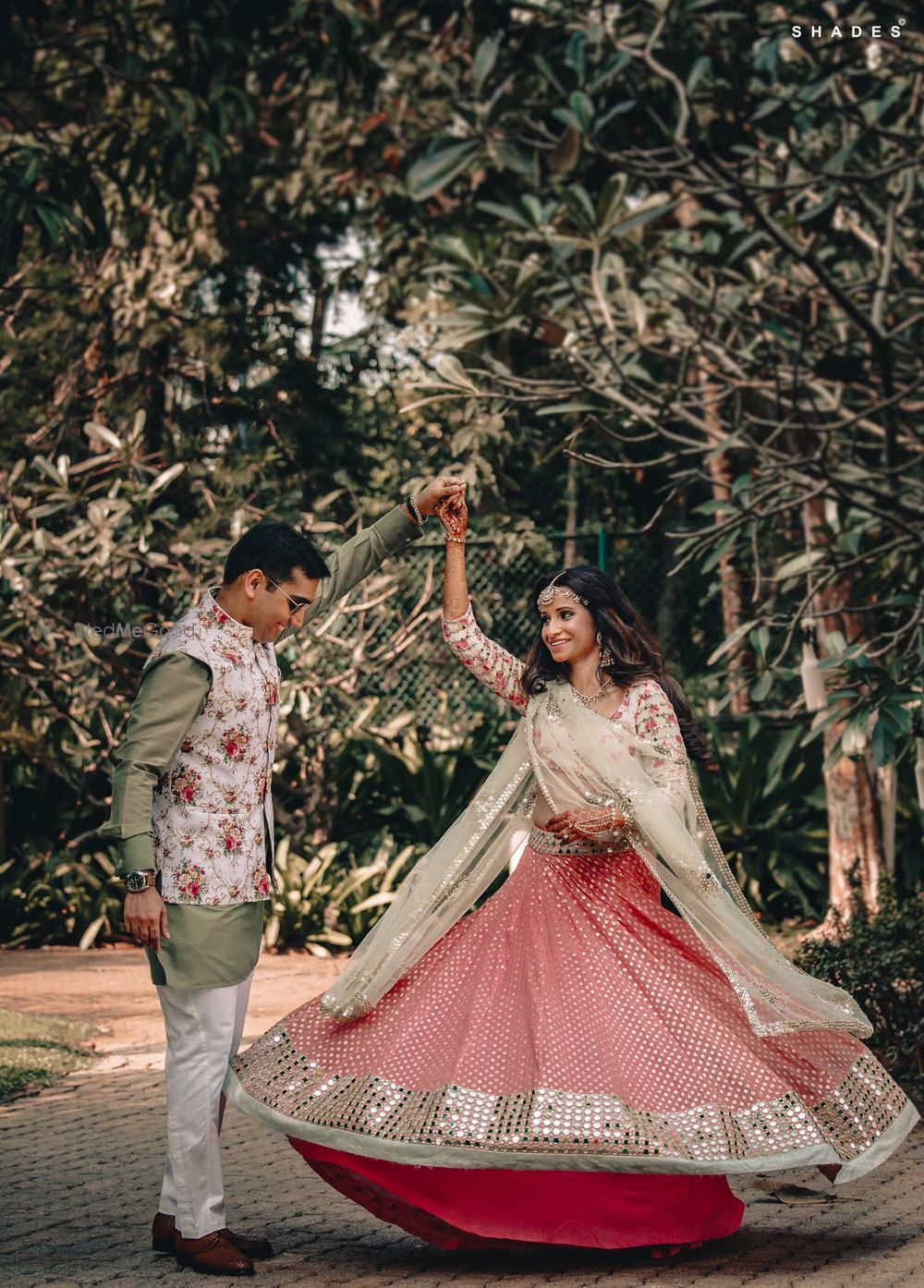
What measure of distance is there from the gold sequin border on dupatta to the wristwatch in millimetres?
583

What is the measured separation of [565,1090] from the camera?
360 centimetres

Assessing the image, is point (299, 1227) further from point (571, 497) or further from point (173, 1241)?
point (571, 497)

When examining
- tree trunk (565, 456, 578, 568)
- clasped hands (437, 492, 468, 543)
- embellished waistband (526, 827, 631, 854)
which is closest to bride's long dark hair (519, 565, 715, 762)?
clasped hands (437, 492, 468, 543)

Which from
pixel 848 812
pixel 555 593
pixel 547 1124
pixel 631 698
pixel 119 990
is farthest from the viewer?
pixel 848 812

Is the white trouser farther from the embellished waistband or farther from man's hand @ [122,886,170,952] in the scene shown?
the embellished waistband

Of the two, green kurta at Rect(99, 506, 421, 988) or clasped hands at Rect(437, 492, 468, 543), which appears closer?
green kurta at Rect(99, 506, 421, 988)

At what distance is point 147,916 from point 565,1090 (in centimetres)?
104

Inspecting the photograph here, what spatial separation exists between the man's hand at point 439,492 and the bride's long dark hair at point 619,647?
367mm

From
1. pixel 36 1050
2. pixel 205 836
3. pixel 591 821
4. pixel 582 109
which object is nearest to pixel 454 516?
pixel 591 821

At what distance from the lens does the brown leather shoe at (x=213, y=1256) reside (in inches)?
148

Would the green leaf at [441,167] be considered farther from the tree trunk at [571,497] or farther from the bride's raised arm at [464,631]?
the tree trunk at [571,497]

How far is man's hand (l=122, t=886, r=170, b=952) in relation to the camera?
373 centimetres

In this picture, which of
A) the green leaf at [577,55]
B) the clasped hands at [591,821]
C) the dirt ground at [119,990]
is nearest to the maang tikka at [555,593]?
the clasped hands at [591,821]

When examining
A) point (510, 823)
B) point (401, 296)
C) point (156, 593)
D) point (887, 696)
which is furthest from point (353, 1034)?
point (401, 296)
